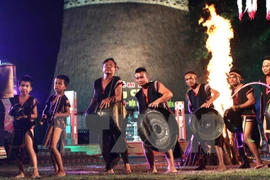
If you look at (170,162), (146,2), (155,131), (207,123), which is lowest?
(170,162)

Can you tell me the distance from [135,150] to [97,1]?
Answer: 1082cm

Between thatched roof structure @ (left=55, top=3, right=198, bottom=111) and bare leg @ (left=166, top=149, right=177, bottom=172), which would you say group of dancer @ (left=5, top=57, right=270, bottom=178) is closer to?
bare leg @ (left=166, top=149, right=177, bottom=172)

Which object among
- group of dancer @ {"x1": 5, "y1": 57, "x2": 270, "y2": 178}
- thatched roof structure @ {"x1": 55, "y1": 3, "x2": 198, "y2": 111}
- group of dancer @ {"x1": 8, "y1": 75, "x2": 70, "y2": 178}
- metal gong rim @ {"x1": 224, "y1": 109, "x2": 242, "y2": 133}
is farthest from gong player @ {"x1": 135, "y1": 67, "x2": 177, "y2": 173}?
thatched roof structure @ {"x1": 55, "y1": 3, "x2": 198, "y2": 111}

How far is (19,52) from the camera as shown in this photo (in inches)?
1304

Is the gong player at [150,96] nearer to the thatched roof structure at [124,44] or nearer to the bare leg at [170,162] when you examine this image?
the bare leg at [170,162]

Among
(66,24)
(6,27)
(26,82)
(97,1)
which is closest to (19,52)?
(6,27)

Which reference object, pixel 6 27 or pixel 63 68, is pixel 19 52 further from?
pixel 63 68

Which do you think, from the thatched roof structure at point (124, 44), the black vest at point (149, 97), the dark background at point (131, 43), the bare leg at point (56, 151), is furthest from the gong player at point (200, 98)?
the thatched roof structure at point (124, 44)

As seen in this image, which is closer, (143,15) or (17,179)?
(17,179)

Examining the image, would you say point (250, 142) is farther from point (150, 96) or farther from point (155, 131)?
point (150, 96)

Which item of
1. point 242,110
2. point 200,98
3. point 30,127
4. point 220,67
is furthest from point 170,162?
point 220,67

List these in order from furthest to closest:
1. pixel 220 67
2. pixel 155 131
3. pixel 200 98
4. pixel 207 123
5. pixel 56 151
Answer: pixel 220 67 → pixel 200 98 → pixel 207 123 → pixel 155 131 → pixel 56 151

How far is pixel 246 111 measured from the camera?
9633 mm

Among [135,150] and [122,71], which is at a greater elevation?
[122,71]
